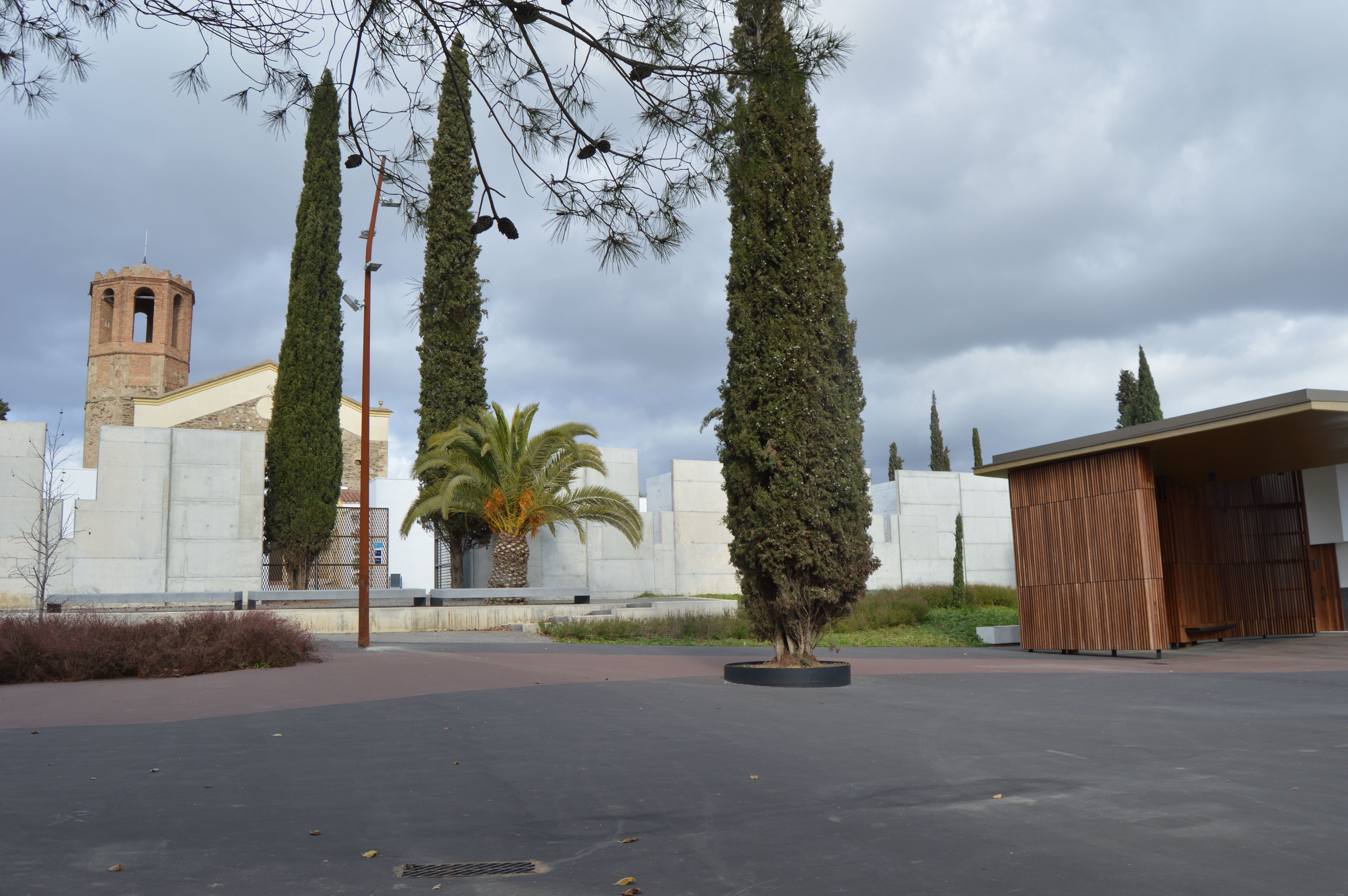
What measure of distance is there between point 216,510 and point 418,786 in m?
19.3

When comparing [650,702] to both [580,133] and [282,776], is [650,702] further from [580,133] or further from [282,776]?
[580,133]

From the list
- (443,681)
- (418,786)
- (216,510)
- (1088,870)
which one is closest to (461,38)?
(418,786)

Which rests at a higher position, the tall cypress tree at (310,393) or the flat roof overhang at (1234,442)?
the tall cypress tree at (310,393)

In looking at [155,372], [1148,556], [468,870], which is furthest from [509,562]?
[155,372]

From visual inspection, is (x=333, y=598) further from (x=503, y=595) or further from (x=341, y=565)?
(x=341, y=565)

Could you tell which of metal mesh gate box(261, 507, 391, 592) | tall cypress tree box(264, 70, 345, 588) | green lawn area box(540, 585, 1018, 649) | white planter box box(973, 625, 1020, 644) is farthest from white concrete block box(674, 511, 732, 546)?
white planter box box(973, 625, 1020, 644)

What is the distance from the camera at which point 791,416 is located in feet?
33.9

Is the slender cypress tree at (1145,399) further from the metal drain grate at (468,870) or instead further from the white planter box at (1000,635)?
the metal drain grate at (468,870)

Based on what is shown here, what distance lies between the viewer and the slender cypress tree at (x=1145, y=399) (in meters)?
35.3

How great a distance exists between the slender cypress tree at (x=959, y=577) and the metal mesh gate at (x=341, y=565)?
549 inches

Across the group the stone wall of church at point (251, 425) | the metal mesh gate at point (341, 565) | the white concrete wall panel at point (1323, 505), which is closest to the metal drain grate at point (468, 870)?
the white concrete wall panel at point (1323, 505)

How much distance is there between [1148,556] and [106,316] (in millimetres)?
42324

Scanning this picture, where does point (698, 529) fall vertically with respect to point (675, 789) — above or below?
above

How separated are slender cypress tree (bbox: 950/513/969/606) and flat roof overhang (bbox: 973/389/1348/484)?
7.08 metres
